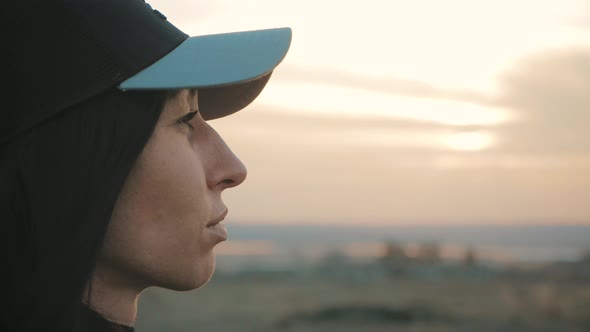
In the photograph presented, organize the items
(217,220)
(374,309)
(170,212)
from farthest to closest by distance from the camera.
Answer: (374,309), (217,220), (170,212)

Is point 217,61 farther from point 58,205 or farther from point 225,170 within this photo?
point 58,205

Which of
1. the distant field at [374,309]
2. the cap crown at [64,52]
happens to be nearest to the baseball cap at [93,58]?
the cap crown at [64,52]

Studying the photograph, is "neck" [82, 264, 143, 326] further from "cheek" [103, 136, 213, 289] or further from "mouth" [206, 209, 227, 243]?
"mouth" [206, 209, 227, 243]

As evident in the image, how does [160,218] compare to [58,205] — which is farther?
[160,218]

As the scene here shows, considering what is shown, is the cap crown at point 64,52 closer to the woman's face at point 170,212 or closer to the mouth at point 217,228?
the woman's face at point 170,212

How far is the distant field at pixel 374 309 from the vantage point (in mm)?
16016

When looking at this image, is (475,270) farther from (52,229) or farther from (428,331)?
(52,229)

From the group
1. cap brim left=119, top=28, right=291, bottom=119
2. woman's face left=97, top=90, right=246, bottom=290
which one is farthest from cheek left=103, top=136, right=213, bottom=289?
cap brim left=119, top=28, right=291, bottom=119

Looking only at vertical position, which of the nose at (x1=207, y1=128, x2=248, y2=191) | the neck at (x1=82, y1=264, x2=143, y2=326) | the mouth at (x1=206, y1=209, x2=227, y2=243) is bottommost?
the neck at (x1=82, y1=264, x2=143, y2=326)

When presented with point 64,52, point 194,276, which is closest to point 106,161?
point 64,52

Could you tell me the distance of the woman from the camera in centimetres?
193

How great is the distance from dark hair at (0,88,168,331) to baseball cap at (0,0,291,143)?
40 mm

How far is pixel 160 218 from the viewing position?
6.85 ft

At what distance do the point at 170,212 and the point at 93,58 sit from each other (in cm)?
35
